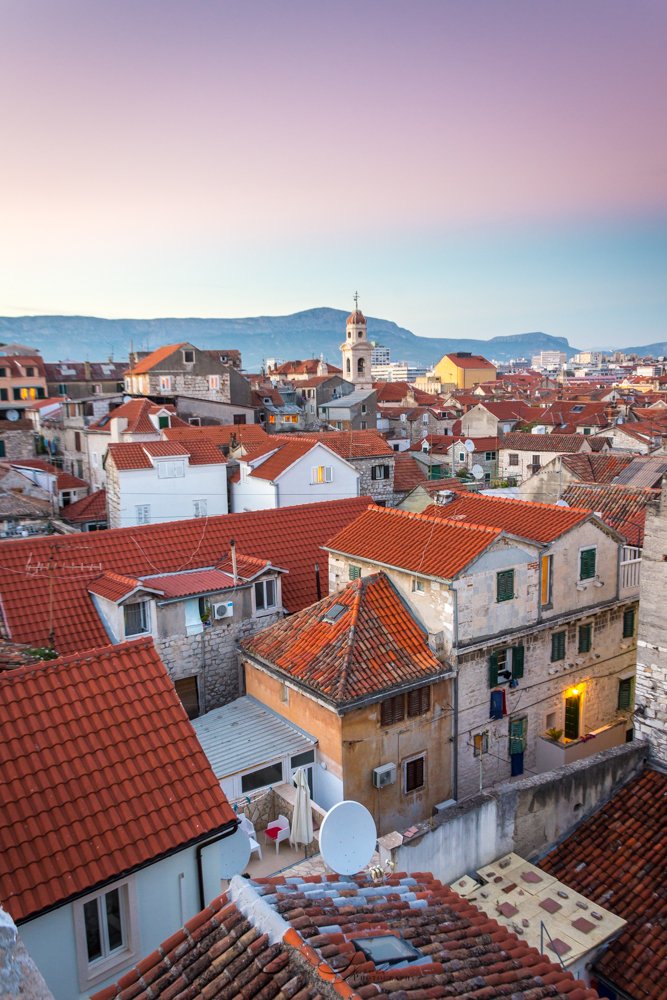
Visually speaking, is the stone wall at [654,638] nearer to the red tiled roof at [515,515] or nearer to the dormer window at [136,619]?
the red tiled roof at [515,515]

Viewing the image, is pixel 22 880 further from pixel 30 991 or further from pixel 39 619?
pixel 39 619

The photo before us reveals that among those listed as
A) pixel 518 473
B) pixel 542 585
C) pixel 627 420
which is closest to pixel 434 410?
pixel 627 420

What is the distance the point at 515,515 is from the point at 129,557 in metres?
11.7

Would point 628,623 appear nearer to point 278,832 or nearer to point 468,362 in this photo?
point 278,832

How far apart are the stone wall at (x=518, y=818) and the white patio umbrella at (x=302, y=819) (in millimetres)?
2314

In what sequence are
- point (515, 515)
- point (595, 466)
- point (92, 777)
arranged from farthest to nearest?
point (595, 466), point (515, 515), point (92, 777)

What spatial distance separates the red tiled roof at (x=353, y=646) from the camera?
53.8 ft

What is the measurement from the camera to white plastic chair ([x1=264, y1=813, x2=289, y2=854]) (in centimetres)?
1437

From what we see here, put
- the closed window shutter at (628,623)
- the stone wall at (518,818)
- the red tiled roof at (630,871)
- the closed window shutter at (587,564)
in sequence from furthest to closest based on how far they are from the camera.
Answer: the closed window shutter at (628,623)
the closed window shutter at (587,564)
the stone wall at (518,818)
the red tiled roof at (630,871)

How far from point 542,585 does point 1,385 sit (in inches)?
2877

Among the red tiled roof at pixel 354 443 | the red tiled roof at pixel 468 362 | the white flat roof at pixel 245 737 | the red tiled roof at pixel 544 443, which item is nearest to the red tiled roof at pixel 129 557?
the white flat roof at pixel 245 737

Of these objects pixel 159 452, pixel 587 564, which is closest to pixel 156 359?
pixel 159 452

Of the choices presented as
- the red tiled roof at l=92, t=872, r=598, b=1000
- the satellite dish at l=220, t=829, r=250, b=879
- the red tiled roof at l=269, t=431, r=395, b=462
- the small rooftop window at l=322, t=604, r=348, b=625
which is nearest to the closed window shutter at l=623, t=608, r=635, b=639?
the small rooftop window at l=322, t=604, r=348, b=625

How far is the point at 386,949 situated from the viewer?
6.55 metres
